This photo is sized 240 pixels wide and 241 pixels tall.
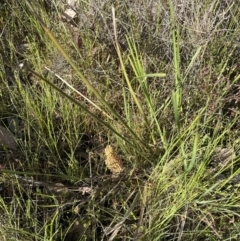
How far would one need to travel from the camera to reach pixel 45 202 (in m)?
1.19

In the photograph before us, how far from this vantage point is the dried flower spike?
1.15m

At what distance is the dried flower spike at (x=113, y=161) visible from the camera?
3.77 ft

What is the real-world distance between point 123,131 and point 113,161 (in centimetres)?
11

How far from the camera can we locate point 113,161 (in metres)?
1.16

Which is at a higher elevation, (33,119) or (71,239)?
(33,119)

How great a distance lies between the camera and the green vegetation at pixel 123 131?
Result: 110cm

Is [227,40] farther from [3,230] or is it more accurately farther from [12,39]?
[3,230]

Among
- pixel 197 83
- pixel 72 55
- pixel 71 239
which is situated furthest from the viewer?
pixel 72 55

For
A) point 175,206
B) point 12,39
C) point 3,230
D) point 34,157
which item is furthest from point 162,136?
point 12,39

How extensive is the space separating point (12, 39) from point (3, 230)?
2.45ft

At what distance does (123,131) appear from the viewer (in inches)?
48.2

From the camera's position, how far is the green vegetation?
110 centimetres

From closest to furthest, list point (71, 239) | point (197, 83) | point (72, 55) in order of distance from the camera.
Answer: point (71, 239) < point (197, 83) < point (72, 55)

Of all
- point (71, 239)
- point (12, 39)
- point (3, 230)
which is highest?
point (12, 39)
